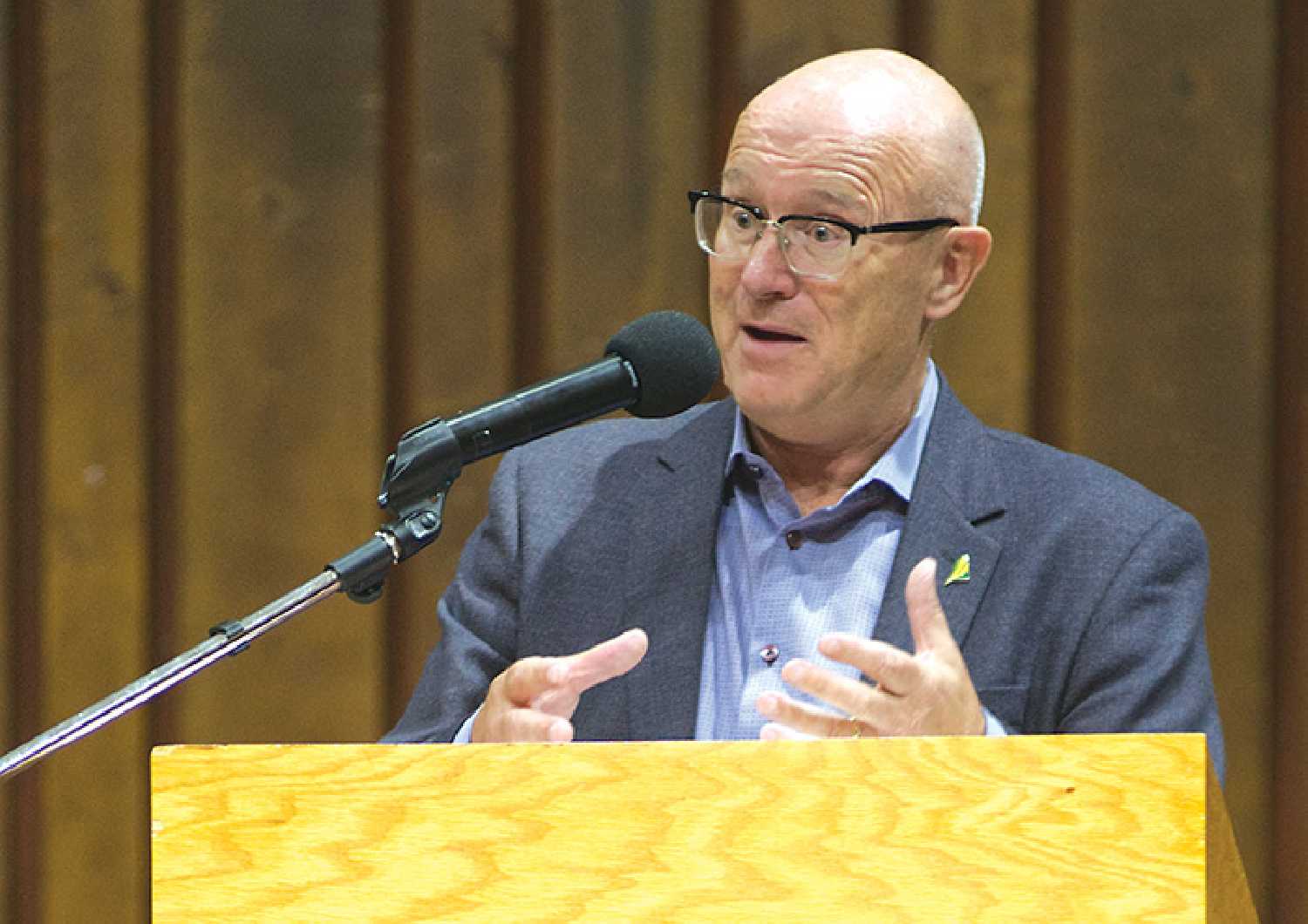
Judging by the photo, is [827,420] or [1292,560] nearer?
[827,420]

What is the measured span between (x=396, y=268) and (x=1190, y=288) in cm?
108

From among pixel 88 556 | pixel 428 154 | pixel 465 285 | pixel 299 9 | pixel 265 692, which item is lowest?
pixel 265 692

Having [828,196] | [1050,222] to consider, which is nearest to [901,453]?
[828,196]

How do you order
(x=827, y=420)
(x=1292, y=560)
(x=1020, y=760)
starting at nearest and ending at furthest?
(x=1020, y=760) → (x=827, y=420) → (x=1292, y=560)

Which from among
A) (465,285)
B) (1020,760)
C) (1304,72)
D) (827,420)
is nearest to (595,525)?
(827,420)

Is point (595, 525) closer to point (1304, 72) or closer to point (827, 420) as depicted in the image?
point (827, 420)

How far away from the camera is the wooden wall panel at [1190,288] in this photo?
2.44 m

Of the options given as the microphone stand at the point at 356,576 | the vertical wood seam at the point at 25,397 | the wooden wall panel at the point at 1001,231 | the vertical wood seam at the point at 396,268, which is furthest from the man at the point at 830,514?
the vertical wood seam at the point at 25,397

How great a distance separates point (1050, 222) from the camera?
249 centimetres

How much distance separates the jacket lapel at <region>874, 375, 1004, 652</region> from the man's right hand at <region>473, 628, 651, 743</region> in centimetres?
55

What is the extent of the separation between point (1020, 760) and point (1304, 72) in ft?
5.66

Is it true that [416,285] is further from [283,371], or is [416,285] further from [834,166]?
[834,166]

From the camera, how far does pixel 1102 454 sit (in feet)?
8.04

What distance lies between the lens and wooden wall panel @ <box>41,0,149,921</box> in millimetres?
2508
